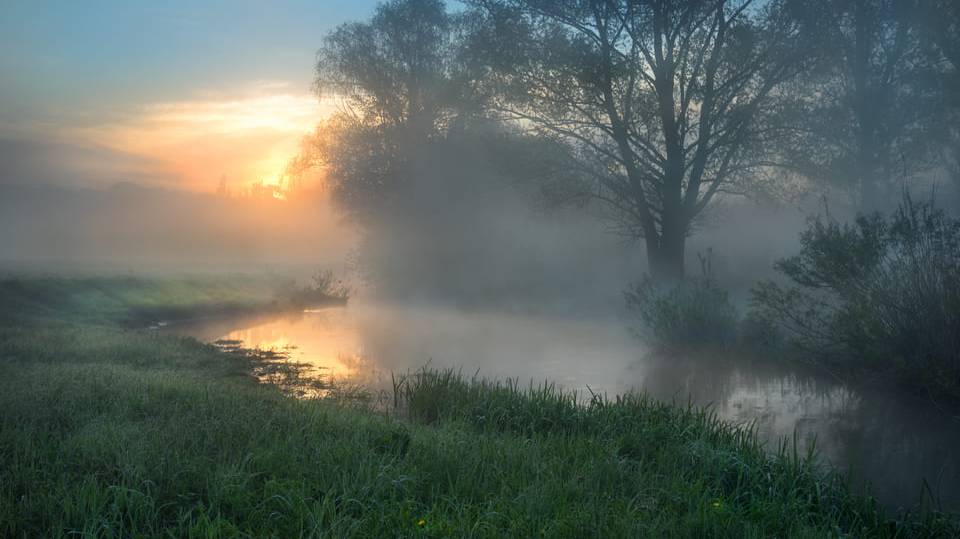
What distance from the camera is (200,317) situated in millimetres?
26547

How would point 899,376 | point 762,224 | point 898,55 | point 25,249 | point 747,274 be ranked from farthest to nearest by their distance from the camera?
point 25,249
point 762,224
point 747,274
point 898,55
point 899,376

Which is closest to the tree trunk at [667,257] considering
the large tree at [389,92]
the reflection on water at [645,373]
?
the reflection on water at [645,373]

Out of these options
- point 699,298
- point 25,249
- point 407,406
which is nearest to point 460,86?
point 699,298

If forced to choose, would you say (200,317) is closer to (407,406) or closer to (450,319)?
(450,319)

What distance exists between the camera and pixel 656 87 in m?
17.4

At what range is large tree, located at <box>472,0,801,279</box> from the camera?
1680 centimetres

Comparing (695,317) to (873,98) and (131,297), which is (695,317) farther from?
(131,297)

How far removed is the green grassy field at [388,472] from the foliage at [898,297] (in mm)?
4434

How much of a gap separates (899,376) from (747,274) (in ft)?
48.4

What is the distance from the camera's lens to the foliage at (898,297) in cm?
1028

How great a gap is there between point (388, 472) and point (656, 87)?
1388 centimetres

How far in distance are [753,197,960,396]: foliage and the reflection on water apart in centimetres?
54

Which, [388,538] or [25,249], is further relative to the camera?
[25,249]

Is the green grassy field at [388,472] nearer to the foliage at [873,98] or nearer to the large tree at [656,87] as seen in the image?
the large tree at [656,87]
